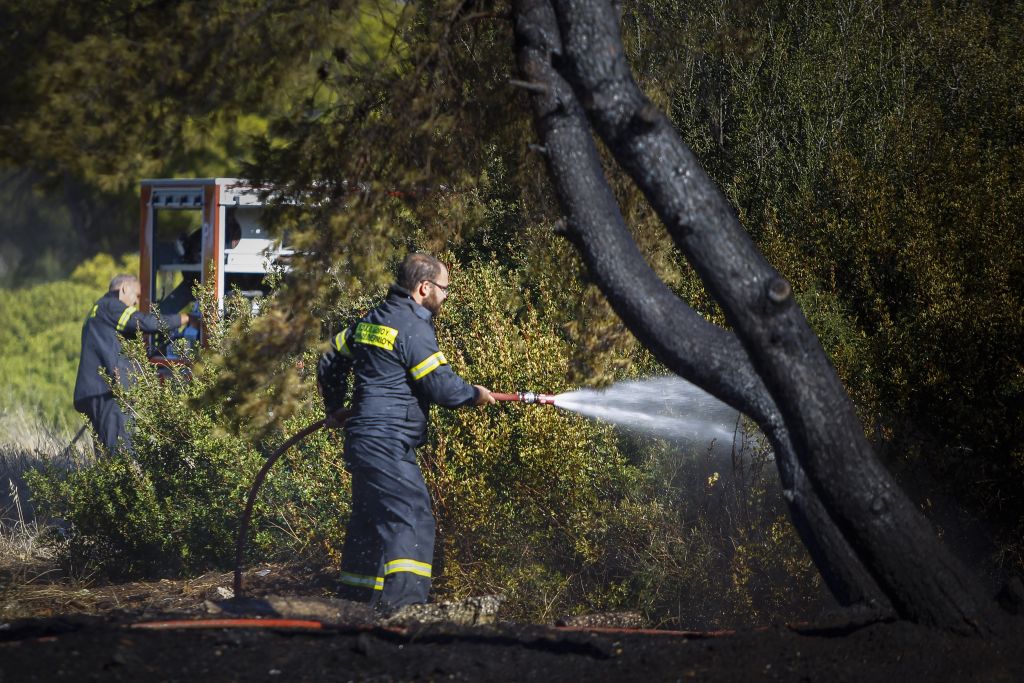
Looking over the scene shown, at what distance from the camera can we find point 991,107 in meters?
7.17

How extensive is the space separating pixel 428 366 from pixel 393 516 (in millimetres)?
718

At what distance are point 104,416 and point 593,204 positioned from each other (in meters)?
5.55

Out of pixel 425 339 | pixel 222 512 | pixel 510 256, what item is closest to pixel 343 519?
pixel 222 512

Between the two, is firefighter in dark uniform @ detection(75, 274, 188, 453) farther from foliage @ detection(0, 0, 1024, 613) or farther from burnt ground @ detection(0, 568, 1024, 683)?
burnt ground @ detection(0, 568, 1024, 683)

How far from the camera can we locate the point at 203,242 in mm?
10172

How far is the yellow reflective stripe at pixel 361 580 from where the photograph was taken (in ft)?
16.2

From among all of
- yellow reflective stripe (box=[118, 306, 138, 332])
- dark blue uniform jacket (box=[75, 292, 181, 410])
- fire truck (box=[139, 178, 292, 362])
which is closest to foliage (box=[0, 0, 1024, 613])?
yellow reflective stripe (box=[118, 306, 138, 332])

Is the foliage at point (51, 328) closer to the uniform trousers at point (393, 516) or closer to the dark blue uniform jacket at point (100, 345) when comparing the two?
the dark blue uniform jacket at point (100, 345)

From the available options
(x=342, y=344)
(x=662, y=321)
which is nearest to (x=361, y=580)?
(x=342, y=344)

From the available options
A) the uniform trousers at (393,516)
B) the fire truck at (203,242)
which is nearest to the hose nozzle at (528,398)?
the uniform trousers at (393,516)

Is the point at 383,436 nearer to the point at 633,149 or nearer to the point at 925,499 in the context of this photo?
the point at 633,149

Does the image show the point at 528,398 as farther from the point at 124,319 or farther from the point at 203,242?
the point at 203,242

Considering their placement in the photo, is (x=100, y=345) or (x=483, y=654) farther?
(x=100, y=345)

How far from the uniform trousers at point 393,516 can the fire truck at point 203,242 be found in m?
5.00
